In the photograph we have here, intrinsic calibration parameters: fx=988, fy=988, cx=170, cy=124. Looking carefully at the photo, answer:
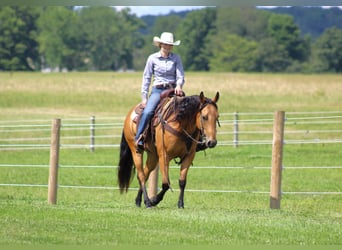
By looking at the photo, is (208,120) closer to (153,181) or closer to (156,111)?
(156,111)

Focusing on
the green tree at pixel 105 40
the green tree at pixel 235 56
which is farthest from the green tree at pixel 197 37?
the green tree at pixel 105 40

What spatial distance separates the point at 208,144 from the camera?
44.2ft

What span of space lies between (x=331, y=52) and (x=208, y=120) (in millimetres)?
67998

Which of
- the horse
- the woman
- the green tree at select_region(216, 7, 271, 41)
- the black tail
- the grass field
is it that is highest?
the green tree at select_region(216, 7, 271, 41)

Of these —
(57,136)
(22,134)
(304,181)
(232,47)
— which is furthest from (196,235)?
(232,47)

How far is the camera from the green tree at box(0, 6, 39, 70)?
3659 inches

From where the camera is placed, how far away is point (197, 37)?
109m

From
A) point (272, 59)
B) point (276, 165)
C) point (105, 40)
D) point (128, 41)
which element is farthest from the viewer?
point (128, 41)

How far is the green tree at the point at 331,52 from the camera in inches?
3081

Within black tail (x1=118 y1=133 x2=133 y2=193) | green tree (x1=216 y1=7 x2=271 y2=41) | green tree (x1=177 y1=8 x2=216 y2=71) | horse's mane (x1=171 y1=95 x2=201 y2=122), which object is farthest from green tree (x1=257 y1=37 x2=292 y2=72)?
horse's mane (x1=171 y1=95 x2=201 y2=122)

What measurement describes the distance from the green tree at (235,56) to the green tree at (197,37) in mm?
1519

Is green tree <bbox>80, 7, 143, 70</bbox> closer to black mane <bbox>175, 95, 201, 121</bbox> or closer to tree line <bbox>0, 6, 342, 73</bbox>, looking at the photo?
tree line <bbox>0, 6, 342, 73</bbox>

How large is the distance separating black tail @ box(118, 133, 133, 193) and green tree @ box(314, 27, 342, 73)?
62516 millimetres

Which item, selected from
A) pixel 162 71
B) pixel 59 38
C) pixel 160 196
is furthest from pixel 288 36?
pixel 160 196
